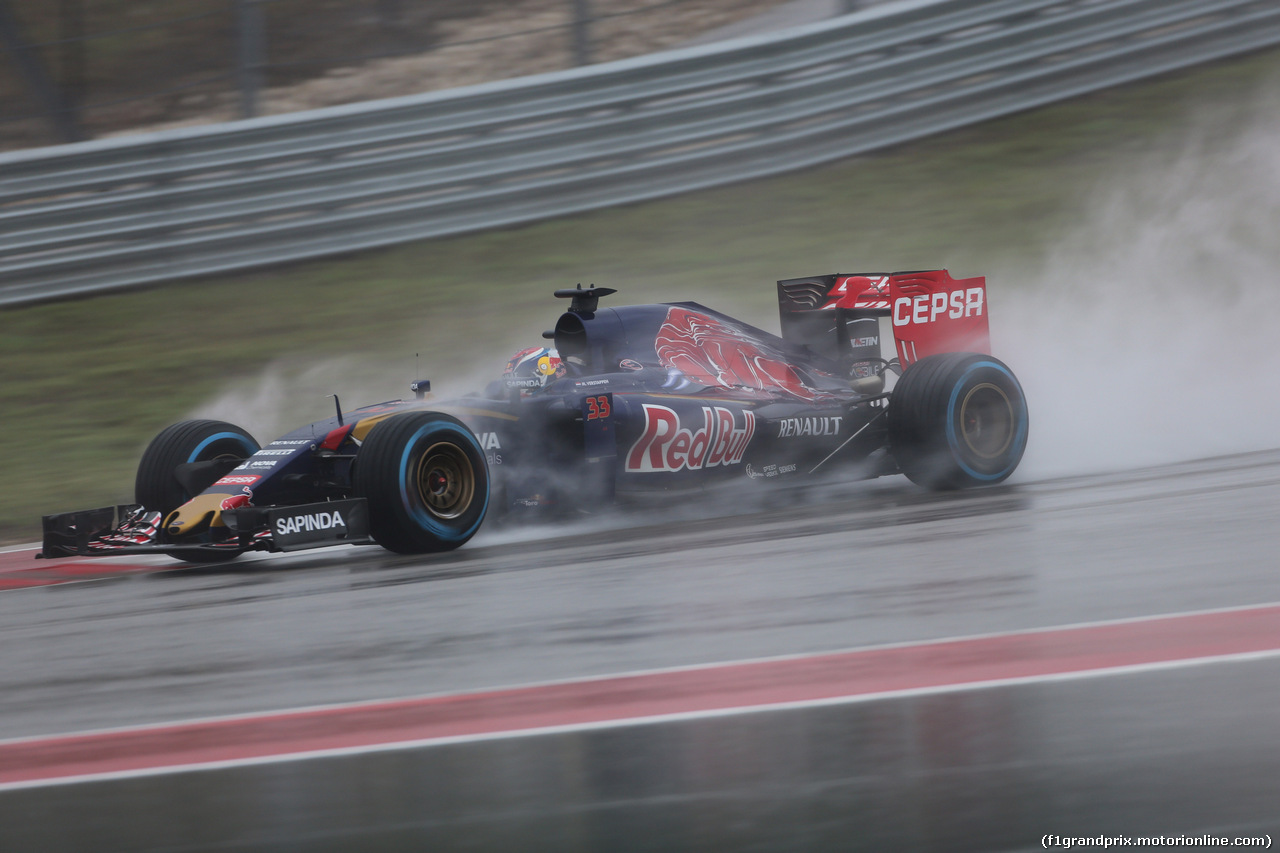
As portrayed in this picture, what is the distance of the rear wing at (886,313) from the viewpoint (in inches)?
348

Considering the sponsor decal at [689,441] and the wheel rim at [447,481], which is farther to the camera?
the sponsor decal at [689,441]

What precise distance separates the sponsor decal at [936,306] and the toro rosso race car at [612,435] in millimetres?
12

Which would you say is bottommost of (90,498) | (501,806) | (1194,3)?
(501,806)

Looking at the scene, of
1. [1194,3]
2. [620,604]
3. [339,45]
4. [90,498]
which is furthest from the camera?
[339,45]

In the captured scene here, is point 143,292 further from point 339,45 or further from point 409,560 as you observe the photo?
point 409,560

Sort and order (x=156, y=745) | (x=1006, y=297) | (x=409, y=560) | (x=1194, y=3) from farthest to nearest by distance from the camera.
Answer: (x=1194, y=3) → (x=1006, y=297) → (x=409, y=560) → (x=156, y=745)

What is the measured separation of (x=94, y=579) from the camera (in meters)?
7.26

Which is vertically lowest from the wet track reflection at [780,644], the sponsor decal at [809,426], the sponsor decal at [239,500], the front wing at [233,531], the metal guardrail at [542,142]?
the wet track reflection at [780,644]

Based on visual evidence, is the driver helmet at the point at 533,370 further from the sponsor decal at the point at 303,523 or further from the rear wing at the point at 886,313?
the rear wing at the point at 886,313

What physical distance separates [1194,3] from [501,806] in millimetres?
13175

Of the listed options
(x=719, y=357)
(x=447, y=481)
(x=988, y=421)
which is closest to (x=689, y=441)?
(x=719, y=357)

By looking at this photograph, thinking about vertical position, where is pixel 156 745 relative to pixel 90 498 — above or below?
below

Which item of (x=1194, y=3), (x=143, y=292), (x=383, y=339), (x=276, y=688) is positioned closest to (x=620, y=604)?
(x=276, y=688)

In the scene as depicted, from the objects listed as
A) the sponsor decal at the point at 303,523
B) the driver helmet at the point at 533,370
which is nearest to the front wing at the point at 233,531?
the sponsor decal at the point at 303,523
